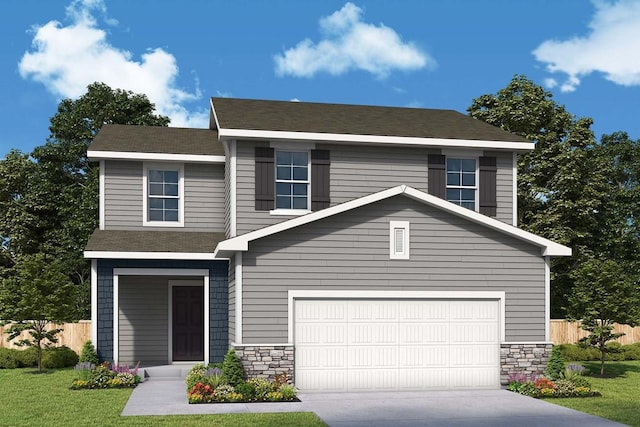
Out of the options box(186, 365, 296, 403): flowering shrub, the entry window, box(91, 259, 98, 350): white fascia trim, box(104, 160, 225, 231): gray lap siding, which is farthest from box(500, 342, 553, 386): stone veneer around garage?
box(91, 259, 98, 350): white fascia trim

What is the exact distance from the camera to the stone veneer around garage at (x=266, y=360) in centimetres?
1727

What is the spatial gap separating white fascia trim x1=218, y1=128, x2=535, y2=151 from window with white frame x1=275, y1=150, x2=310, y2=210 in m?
0.62

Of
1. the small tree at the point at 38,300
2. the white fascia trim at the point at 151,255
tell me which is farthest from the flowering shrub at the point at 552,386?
the small tree at the point at 38,300

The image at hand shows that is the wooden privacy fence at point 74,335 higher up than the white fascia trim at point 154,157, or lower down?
lower down

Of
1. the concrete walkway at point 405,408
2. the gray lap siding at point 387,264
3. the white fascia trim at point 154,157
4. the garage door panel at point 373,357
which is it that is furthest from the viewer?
the white fascia trim at point 154,157

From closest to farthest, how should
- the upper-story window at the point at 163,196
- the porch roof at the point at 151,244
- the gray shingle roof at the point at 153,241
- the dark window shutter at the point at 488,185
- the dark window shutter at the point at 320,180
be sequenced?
the porch roof at the point at 151,244 < the gray shingle roof at the point at 153,241 < the dark window shutter at the point at 320,180 < the dark window shutter at the point at 488,185 < the upper-story window at the point at 163,196

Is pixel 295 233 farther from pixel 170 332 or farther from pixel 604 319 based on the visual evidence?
pixel 604 319

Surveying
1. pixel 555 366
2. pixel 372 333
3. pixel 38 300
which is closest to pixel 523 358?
pixel 555 366

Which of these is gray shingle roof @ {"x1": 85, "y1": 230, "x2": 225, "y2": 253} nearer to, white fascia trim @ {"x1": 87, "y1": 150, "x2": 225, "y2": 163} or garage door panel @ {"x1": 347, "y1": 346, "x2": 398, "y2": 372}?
white fascia trim @ {"x1": 87, "y1": 150, "x2": 225, "y2": 163}

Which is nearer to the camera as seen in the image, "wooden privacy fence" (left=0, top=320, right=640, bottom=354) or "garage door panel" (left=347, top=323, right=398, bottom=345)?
"garage door panel" (left=347, top=323, right=398, bottom=345)

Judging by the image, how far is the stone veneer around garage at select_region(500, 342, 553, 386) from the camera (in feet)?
60.3

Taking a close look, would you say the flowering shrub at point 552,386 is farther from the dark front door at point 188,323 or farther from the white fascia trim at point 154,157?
the white fascia trim at point 154,157

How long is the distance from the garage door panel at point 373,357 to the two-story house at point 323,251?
0.05 meters

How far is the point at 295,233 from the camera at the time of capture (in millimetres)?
17703
